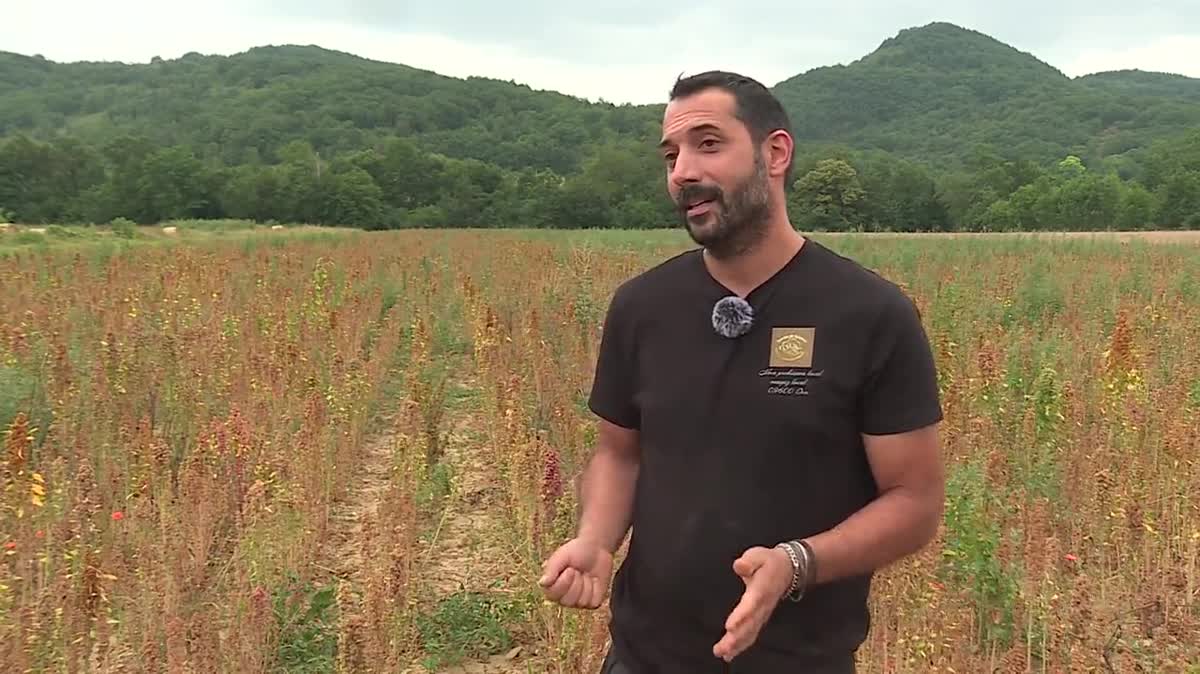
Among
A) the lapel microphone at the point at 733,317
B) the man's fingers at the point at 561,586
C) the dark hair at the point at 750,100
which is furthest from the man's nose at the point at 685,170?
the man's fingers at the point at 561,586

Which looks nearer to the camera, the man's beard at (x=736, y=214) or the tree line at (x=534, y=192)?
the man's beard at (x=736, y=214)

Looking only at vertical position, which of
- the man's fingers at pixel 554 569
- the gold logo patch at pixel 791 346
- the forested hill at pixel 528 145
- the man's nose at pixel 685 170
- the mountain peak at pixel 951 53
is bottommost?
the man's fingers at pixel 554 569

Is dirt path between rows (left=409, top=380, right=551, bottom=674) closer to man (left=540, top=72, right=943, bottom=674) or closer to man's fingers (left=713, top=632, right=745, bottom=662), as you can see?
man (left=540, top=72, right=943, bottom=674)

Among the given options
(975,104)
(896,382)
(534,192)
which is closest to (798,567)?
(896,382)

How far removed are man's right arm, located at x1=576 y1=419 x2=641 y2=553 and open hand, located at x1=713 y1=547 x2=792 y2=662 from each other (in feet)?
1.59

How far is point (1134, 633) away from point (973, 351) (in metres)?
2.99

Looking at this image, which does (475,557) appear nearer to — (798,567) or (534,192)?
(798,567)

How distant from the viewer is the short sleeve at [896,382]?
146 cm

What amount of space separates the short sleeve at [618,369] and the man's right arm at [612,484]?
35mm

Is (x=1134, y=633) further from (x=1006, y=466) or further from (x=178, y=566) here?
(x=178, y=566)

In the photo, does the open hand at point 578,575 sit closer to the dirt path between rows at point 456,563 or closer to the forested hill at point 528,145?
the dirt path between rows at point 456,563

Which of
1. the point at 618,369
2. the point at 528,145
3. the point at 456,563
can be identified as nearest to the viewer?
the point at 618,369

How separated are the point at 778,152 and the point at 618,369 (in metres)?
0.54

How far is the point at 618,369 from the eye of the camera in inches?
71.2
